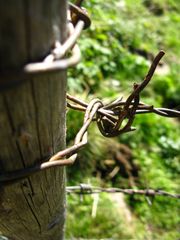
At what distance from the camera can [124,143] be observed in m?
2.71

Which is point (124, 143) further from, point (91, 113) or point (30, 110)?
point (30, 110)

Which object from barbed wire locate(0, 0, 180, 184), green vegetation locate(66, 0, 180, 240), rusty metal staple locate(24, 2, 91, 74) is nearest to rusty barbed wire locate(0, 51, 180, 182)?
barbed wire locate(0, 0, 180, 184)

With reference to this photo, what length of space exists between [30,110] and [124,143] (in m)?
2.38

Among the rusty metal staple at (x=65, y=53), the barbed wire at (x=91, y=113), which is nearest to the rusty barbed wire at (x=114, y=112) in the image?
the barbed wire at (x=91, y=113)

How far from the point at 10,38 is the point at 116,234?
79.5 inches

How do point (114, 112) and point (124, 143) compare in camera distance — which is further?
point (124, 143)

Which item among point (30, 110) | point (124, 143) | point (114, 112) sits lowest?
point (124, 143)

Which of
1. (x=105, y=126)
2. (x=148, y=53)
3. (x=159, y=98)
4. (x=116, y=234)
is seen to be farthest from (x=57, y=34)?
(x=148, y=53)

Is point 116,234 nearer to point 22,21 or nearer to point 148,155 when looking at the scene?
point 148,155

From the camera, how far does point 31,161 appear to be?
0.44 m

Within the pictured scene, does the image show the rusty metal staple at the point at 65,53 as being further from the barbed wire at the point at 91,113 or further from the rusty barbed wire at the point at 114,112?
the rusty barbed wire at the point at 114,112

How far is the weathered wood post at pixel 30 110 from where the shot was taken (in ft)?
0.93

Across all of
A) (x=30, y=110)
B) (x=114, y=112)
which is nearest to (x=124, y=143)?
(x=114, y=112)

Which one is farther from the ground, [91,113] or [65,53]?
[65,53]
